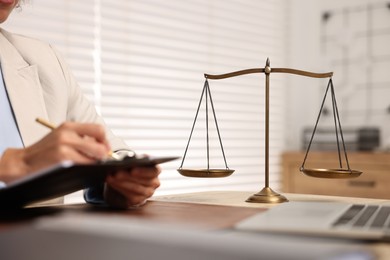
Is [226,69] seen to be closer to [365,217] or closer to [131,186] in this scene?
[131,186]

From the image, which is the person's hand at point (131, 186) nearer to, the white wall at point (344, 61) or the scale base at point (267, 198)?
the scale base at point (267, 198)

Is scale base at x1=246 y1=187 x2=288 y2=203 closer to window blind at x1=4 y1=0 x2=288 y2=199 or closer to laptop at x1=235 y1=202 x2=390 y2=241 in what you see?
laptop at x1=235 y1=202 x2=390 y2=241

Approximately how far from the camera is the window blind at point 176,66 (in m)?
2.18

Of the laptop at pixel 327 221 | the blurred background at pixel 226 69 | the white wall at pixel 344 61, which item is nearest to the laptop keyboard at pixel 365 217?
the laptop at pixel 327 221

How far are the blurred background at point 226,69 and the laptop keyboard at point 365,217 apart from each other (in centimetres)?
141

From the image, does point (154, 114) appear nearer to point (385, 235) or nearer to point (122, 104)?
point (122, 104)

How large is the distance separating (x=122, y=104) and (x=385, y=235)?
1.72 meters

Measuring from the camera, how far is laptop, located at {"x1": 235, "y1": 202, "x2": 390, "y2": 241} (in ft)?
2.23

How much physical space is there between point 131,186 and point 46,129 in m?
0.40

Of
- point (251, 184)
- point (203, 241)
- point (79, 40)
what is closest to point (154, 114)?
point (79, 40)

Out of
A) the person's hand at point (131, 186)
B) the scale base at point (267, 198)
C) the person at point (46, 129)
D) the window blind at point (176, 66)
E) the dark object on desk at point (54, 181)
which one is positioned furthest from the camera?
the window blind at point (176, 66)

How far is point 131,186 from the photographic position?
0.99m

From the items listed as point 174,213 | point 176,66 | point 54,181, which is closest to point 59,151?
point 54,181

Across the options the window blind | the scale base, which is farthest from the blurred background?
the scale base
